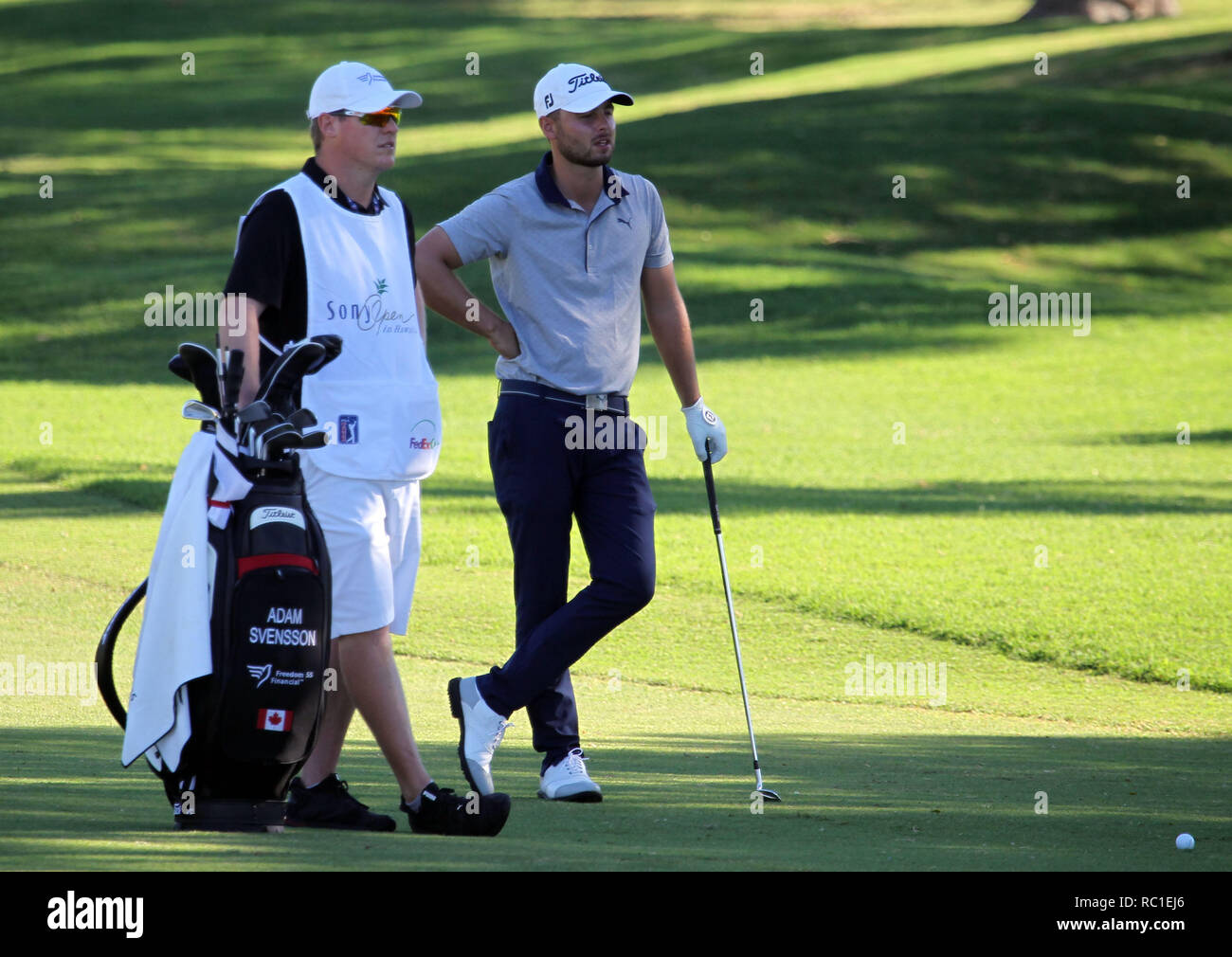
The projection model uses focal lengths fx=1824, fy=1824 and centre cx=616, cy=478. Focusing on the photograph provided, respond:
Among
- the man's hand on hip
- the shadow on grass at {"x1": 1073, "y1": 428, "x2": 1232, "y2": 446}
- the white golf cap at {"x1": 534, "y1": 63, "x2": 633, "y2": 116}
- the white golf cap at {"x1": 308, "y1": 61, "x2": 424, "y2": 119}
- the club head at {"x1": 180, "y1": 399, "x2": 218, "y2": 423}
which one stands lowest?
the shadow on grass at {"x1": 1073, "y1": 428, "x2": 1232, "y2": 446}

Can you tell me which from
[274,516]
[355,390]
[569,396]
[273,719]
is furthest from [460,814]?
[569,396]

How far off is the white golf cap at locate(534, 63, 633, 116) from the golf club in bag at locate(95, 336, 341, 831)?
168cm

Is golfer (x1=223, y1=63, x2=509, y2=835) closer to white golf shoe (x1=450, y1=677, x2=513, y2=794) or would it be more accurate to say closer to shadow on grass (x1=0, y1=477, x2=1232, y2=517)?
white golf shoe (x1=450, y1=677, x2=513, y2=794)

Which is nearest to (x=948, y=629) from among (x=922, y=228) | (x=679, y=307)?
(x=679, y=307)

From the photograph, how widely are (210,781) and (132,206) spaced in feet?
87.6

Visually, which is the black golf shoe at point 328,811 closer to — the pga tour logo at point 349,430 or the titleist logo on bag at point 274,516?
the titleist logo on bag at point 274,516

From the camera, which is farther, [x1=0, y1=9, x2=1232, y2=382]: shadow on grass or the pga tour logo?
[x1=0, y1=9, x2=1232, y2=382]: shadow on grass

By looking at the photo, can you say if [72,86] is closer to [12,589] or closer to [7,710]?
[12,589]

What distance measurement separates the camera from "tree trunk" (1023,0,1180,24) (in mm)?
49266

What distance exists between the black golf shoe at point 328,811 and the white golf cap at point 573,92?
2340 millimetres

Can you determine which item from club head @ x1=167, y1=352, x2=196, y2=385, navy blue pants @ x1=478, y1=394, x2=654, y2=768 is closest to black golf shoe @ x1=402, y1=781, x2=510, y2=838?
navy blue pants @ x1=478, y1=394, x2=654, y2=768

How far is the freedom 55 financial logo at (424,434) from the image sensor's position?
5281 mm

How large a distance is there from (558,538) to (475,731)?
73 cm

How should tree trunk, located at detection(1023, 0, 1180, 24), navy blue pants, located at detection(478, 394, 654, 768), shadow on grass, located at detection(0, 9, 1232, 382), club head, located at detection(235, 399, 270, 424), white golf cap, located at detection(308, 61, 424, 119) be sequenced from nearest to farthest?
1. club head, located at detection(235, 399, 270, 424)
2. white golf cap, located at detection(308, 61, 424, 119)
3. navy blue pants, located at detection(478, 394, 654, 768)
4. shadow on grass, located at detection(0, 9, 1232, 382)
5. tree trunk, located at detection(1023, 0, 1180, 24)
